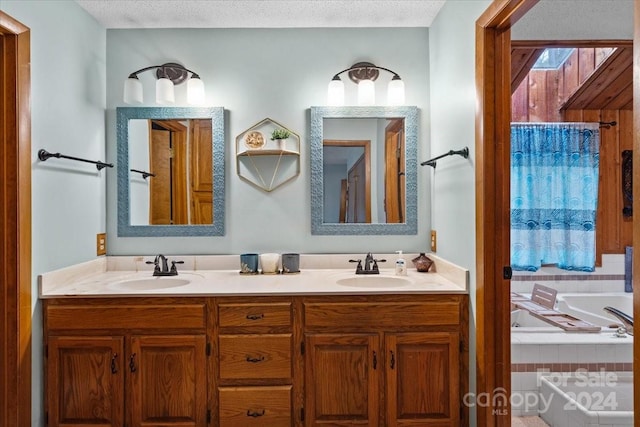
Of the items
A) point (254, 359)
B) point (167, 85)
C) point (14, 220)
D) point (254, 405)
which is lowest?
point (254, 405)

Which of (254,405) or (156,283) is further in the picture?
(156,283)

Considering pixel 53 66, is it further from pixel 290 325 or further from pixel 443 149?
pixel 443 149

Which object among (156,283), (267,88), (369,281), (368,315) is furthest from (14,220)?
(369,281)

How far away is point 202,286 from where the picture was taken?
6.52ft

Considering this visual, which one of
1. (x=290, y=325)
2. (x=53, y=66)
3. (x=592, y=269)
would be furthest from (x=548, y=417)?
(x=53, y=66)

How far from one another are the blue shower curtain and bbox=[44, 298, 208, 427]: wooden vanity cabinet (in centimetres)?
246

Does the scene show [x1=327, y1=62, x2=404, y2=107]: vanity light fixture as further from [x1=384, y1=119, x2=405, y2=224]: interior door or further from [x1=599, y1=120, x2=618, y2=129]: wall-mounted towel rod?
[x1=599, y1=120, x2=618, y2=129]: wall-mounted towel rod

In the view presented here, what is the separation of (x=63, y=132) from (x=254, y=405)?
1.76 m

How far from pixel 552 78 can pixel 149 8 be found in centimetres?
313

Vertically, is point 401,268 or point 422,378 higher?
point 401,268

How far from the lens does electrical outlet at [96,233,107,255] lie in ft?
7.77

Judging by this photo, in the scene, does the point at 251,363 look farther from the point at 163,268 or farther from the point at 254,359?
the point at 163,268

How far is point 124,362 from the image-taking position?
185cm

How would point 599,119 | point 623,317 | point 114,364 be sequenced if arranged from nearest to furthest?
point 114,364, point 623,317, point 599,119
